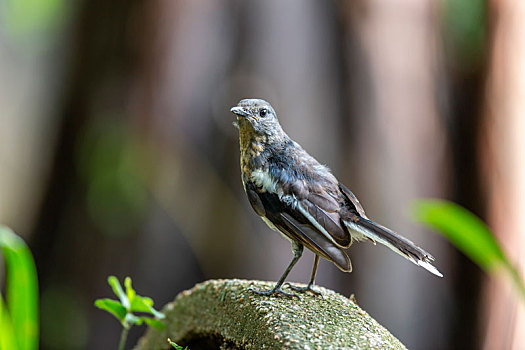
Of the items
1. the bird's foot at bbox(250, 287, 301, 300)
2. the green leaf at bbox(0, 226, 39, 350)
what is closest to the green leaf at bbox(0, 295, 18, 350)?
the green leaf at bbox(0, 226, 39, 350)

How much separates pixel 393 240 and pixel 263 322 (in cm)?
40

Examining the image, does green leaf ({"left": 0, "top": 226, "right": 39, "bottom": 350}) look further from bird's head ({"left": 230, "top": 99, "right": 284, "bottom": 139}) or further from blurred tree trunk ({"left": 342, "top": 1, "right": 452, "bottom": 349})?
blurred tree trunk ({"left": 342, "top": 1, "right": 452, "bottom": 349})

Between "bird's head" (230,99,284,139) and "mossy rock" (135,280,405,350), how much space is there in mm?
470

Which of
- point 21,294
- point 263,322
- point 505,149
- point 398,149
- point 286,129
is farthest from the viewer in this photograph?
point 398,149

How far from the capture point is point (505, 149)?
4.15 m

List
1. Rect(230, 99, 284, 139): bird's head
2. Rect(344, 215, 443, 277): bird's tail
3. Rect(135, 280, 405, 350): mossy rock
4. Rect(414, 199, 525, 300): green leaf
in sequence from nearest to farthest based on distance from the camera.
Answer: Rect(135, 280, 405, 350): mossy rock
Rect(344, 215, 443, 277): bird's tail
Rect(230, 99, 284, 139): bird's head
Rect(414, 199, 525, 300): green leaf

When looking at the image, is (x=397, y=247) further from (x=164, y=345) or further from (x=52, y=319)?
(x=52, y=319)

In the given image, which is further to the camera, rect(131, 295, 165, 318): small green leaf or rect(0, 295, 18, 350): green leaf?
rect(0, 295, 18, 350): green leaf

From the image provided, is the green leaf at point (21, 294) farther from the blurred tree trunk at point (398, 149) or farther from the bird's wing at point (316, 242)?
the blurred tree trunk at point (398, 149)

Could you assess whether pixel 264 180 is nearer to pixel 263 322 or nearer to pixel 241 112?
pixel 241 112

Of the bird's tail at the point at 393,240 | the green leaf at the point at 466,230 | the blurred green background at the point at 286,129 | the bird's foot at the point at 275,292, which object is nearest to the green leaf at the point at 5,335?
the bird's foot at the point at 275,292

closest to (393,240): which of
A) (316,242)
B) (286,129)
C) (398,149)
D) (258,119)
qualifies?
(316,242)

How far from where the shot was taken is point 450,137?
4.44m

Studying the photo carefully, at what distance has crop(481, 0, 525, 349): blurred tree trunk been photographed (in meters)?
4.09
